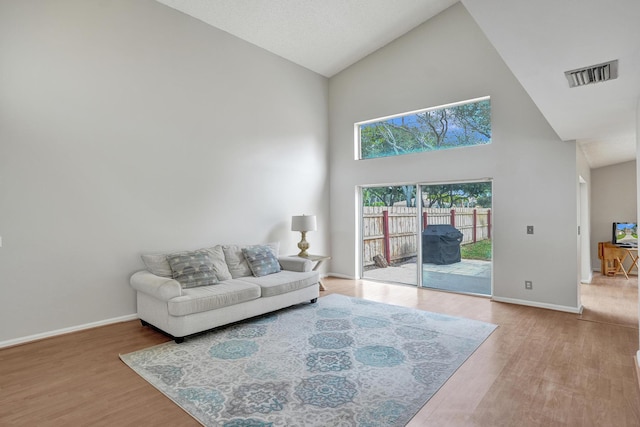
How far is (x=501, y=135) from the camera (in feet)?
16.2

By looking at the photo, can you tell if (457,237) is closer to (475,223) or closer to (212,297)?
(475,223)

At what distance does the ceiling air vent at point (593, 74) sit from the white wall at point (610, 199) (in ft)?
19.3

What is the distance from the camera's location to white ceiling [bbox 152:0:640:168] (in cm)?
179

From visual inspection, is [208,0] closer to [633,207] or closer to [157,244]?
[157,244]

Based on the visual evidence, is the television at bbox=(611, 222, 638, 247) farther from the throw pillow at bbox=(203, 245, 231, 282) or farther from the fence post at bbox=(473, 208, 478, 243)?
the throw pillow at bbox=(203, 245, 231, 282)

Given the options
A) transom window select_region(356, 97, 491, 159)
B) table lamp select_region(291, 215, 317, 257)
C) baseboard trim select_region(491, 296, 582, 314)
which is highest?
transom window select_region(356, 97, 491, 159)

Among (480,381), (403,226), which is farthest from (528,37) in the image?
(403,226)

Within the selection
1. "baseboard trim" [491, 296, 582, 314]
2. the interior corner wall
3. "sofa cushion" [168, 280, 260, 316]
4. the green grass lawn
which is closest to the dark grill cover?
the green grass lawn

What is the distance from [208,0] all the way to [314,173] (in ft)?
10.7

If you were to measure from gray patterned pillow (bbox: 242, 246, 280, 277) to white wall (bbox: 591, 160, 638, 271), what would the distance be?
22.3ft

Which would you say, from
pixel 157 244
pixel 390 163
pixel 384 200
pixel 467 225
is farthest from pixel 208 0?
pixel 467 225

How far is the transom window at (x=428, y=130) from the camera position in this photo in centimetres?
521

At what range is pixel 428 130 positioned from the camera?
574 cm

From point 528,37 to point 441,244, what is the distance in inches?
163
